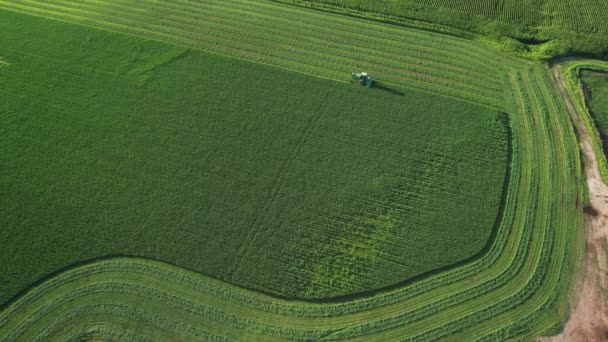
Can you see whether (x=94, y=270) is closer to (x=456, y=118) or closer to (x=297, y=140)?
(x=297, y=140)

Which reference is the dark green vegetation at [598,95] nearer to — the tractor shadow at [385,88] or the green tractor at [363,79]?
the tractor shadow at [385,88]

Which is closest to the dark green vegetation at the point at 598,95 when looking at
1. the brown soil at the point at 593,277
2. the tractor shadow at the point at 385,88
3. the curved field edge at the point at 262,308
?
the brown soil at the point at 593,277

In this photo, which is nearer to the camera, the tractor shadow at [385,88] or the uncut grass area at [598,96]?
the uncut grass area at [598,96]

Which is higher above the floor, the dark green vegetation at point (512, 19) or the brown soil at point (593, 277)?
the dark green vegetation at point (512, 19)

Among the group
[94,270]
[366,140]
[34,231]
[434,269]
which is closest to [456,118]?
[366,140]

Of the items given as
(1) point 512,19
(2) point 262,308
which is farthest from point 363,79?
(2) point 262,308

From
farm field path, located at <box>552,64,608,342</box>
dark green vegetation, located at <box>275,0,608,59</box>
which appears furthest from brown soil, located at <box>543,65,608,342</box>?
dark green vegetation, located at <box>275,0,608,59</box>

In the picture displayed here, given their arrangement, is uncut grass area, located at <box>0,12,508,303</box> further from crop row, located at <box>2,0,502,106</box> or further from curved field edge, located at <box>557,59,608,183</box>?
curved field edge, located at <box>557,59,608,183</box>
